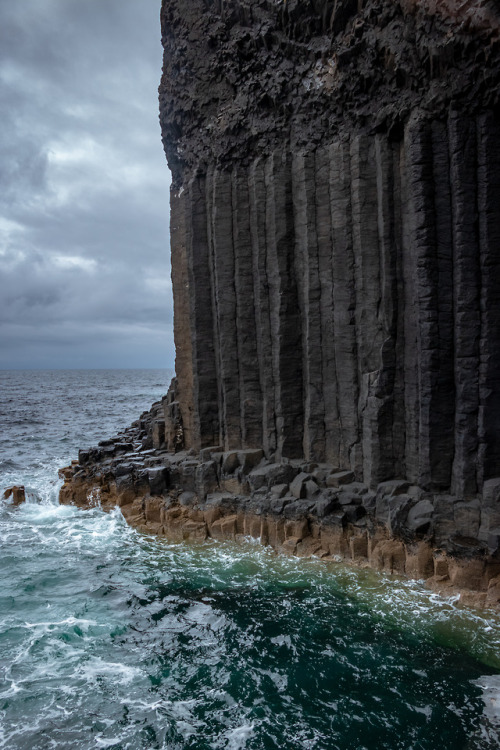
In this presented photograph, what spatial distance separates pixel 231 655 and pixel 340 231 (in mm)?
10131

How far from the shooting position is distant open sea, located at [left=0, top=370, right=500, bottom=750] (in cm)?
768

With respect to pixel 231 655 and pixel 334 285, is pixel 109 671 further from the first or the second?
pixel 334 285

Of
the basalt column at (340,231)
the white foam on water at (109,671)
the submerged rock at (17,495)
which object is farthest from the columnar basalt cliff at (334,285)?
the white foam on water at (109,671)

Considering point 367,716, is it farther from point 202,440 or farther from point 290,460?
point 202,440

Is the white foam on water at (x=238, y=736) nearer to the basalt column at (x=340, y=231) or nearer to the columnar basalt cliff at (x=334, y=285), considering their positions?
the columnar basalt cliff at (x=334, y=285)

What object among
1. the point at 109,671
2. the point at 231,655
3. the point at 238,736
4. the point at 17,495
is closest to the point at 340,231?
the point at 231,655

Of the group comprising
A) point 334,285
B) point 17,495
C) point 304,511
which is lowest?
point 17,495

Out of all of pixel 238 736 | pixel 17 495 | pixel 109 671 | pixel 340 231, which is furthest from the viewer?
pixel 17 495

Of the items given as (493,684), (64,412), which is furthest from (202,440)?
(64,412)

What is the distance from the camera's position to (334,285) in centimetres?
1417

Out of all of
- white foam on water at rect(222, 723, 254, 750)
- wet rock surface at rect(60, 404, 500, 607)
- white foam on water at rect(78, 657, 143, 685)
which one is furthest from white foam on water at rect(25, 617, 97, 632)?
wet rock surface at rect(60, 404, 500, 607)

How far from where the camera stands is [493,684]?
27.1 ft

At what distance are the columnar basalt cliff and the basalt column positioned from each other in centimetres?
5

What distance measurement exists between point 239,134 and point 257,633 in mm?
13355
